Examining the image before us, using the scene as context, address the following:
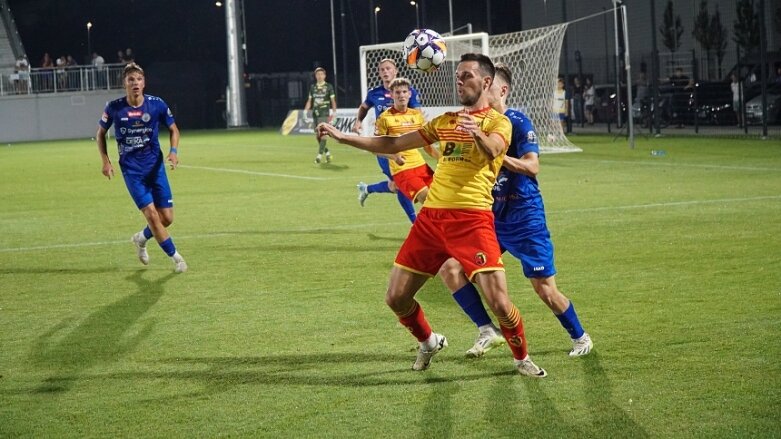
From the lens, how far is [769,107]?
107 ft

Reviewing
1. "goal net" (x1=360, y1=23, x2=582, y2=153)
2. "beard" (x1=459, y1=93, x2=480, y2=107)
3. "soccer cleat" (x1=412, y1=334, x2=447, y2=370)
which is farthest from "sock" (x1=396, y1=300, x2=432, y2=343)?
"goal net" (x1=360, y1=23, x2=582, y2=153)

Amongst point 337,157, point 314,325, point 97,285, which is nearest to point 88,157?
point 337,157

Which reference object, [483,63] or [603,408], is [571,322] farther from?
[483,63]

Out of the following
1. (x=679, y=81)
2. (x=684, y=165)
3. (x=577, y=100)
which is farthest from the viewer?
(x=577, y=100)

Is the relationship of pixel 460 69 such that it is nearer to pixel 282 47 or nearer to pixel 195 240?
pixel 195 240

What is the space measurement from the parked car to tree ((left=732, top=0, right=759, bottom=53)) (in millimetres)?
4900

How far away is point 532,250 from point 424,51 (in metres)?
1.82

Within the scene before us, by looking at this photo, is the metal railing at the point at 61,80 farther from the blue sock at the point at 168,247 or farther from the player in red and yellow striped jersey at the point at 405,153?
the blue sock at the point at 168,247

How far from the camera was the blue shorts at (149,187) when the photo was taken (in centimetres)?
1131

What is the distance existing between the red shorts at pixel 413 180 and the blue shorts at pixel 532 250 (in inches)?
197

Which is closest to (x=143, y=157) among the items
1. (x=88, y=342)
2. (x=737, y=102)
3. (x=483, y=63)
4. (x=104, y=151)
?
(x=104, y=151)

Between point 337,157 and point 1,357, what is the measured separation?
72.5ft

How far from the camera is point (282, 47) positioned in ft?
209

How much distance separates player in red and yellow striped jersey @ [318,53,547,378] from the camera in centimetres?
622
